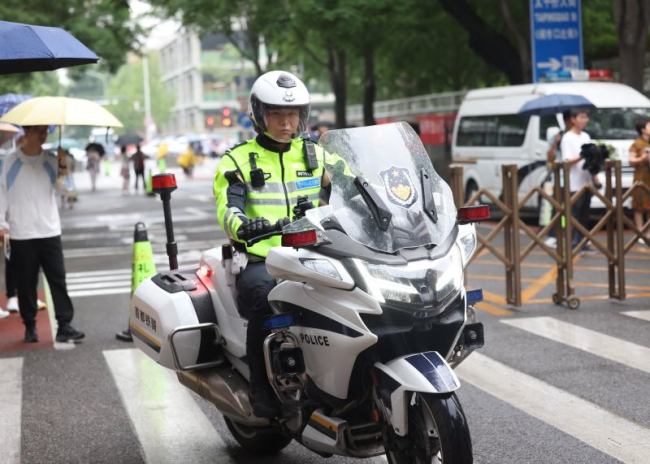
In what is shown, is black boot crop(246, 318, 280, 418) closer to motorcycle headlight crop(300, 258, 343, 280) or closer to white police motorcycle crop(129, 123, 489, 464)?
white police motorcycle crop(129, 123, 489, 464)

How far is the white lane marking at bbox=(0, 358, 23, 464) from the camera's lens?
660 centimetres

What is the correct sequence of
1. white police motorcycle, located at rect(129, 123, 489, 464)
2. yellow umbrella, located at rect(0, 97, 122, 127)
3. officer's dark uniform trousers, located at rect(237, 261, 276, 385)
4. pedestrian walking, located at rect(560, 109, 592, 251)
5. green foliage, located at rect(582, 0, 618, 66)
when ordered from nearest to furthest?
white police motorcycle, located at rect(129, 123, 489, 464)
officer's dark uniform trousers, located at rect(237, 261, 276, 385)
yellow umbrella, located at rect(0, 97, 122, 127)
pedestrian walking, located at rect(560, 109, 592, 251)
green foliage, located at rect(582, 0, 618, 66)

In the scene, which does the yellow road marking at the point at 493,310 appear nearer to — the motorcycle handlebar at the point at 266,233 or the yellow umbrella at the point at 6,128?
the yellow umbrella at the point at 6,128

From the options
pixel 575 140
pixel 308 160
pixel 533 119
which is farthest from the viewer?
pixel 533 119

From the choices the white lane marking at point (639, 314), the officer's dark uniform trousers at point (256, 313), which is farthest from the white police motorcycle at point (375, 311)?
the white lane marking at point (639, 314)

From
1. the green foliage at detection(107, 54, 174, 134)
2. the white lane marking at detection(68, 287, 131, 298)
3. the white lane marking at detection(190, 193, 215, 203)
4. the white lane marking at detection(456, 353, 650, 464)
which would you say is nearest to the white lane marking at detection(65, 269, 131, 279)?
the white lane marking at detection(68, 287, 131, 298)

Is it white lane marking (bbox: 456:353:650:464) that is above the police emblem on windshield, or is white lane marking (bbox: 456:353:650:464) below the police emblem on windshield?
below

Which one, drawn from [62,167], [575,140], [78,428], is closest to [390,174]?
[78,428]

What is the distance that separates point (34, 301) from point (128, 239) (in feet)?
37.6

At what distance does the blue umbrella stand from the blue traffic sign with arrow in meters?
3.85

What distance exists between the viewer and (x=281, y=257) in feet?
16.1

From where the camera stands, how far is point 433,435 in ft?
15.1

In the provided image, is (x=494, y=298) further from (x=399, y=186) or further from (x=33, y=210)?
(x=399, y=186)

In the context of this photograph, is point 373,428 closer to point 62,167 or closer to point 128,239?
point 62,167
